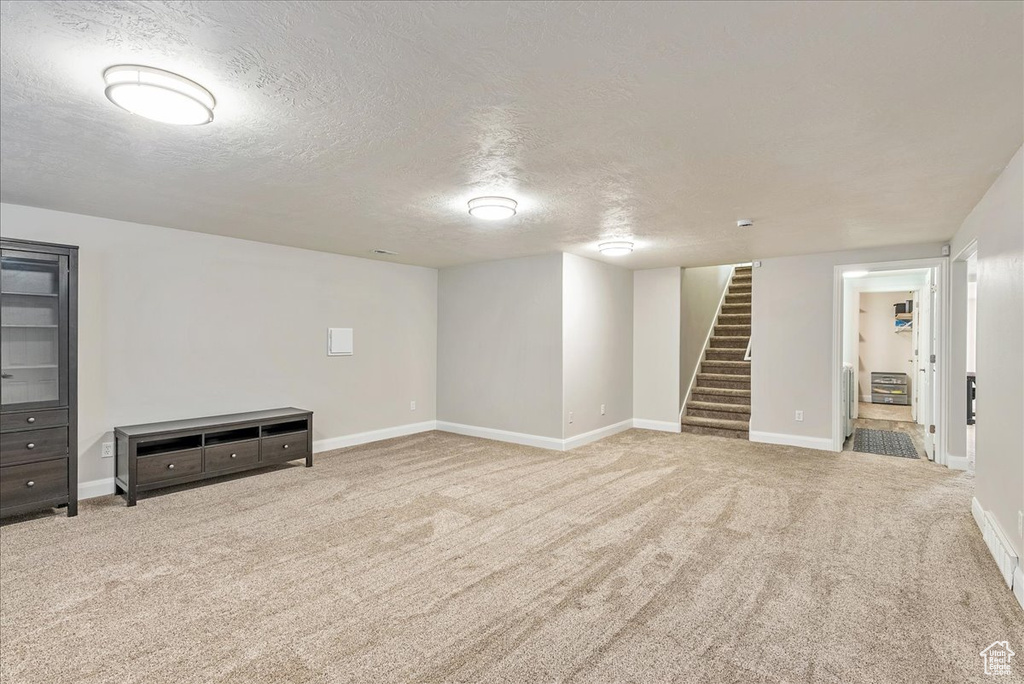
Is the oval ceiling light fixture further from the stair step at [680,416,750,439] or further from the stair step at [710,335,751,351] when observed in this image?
the stair step at [710,335,751,351]

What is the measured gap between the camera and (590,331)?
20.4ft

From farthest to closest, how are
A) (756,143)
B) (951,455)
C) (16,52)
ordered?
1. (951,455)
2. (756,143)
3. (16,52)

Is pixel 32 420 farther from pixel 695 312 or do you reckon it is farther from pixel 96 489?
pixel 695 312

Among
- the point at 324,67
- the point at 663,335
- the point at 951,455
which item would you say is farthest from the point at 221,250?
the point at 951,455

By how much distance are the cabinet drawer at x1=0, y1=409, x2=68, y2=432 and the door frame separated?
710 centimetres

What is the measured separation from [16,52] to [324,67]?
101 cm

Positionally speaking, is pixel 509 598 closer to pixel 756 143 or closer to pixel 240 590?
pixel 240 590

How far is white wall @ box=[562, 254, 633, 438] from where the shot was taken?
583 cm

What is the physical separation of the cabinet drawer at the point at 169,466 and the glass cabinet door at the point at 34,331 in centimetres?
72

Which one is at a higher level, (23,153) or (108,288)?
(23,153)

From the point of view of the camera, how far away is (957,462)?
16.1ft

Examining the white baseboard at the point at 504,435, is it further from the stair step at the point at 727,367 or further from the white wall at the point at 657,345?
the stair step at the point at 727,367

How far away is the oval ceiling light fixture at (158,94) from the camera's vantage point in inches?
71.9

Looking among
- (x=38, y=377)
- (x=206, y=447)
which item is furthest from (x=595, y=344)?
(x=38, y=377)
